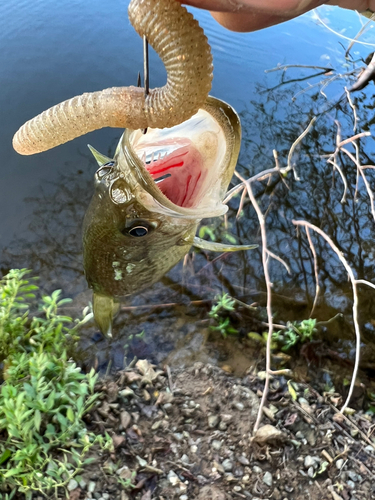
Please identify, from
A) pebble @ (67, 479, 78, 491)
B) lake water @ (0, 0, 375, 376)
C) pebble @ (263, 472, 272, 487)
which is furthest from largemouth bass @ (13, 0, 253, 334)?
lake water @ (0, 0, 375, 376)

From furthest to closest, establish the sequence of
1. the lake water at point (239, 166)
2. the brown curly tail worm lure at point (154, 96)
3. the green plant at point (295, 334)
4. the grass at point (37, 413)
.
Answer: the lake water at point (239, 166), the green plant at point (295, 334), the grass at point (37, 413), the brown curly tail worm lure at point (154, 96)

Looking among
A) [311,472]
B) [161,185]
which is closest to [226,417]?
[311,472]

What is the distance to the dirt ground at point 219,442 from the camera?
2.47 meters

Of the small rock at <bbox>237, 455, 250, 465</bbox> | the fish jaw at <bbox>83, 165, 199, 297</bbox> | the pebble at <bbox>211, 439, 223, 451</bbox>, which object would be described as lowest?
the small rock at <bbox>237, 455, 250, 465</bbox>

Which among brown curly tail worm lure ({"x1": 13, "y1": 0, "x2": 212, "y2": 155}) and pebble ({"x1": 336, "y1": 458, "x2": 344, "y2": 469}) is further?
pebble ({"x1": 336, "y1": 458, "x2": 344, "y2": 469})

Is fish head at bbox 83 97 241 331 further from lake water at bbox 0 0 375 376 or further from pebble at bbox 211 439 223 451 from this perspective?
lake water at bbox 0 0 375 376

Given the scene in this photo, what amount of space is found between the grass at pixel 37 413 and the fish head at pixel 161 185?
3.46 feet

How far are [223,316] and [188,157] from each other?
254 centimetres

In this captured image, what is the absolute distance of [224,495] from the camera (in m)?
2.48

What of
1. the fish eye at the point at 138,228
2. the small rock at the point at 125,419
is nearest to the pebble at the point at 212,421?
the small rock at the point at 125,419

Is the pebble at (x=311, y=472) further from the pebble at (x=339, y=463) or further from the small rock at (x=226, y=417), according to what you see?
the small rock at (x=226, y=417)

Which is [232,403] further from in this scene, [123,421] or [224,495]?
[123,421]

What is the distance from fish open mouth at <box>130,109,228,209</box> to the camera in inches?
53.8

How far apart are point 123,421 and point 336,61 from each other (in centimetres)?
696
